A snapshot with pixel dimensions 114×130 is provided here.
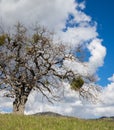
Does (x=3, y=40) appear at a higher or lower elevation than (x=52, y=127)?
higher

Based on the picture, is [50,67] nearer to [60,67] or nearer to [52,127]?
[60,67]

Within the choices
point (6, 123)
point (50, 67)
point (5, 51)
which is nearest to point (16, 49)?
point (5, 51)

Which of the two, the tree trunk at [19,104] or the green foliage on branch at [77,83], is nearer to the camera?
the green foliage on branch at [77,83]

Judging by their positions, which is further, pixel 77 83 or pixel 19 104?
pixel 19 104

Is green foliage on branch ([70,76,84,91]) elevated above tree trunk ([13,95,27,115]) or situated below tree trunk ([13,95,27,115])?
above

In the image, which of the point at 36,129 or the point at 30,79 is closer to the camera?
the point at 36,129

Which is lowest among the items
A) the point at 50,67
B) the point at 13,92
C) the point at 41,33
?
the point at 13,92

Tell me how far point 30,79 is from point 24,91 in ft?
5.70

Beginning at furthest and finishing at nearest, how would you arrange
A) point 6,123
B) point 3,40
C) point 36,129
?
point 3,40
point 6,123
point 36,129

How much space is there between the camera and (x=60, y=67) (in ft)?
161

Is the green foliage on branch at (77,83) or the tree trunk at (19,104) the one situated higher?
the green foliage on branch at (77,83)

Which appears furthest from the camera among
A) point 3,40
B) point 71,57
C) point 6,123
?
point 71,57

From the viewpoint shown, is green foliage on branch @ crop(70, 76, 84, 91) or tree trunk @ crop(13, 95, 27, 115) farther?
tree trunk @ crop(13, 95, 27, 115)

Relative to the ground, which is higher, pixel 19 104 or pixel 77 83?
pixel 77 83
